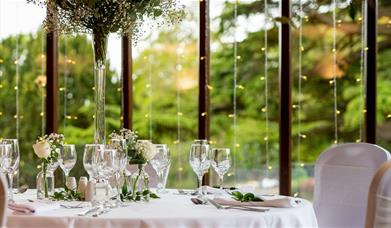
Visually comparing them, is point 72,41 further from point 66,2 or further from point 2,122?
point 66,2

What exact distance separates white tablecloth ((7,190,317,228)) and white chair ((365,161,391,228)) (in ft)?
1.18

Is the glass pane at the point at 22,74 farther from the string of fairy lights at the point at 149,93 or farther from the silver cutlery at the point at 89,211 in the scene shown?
the silver cutlery at the point at 89,211

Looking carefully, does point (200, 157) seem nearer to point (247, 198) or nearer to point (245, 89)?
point (247, 198)

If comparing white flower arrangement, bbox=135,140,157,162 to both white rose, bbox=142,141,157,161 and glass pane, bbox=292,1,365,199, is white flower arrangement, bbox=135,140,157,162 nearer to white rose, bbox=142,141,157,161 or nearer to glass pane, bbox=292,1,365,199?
white rose, bbox=142,141,157,161

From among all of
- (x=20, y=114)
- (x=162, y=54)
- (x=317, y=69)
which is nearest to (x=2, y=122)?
(x=20, y=114)

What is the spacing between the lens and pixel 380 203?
83.5 inches

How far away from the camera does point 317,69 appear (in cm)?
504

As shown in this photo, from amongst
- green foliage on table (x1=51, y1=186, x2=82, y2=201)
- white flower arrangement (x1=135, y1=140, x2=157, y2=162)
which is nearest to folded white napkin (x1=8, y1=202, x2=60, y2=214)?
green foliage on table (x1=51, y1=186, x2=82, y2=201)

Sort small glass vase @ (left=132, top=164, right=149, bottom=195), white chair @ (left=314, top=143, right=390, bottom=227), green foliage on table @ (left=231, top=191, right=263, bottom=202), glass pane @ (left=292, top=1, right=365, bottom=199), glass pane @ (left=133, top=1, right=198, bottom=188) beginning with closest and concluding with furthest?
green foliage on table @ (left=231, top=191, right=263, bottom=202), small glass vase @ (left=132, top=164, right=149, bottom=195), white chair @ (left=314, top=143, right=390, bottom=227), glass pane @ (left=292, top=1, right=365, bottom=199), glass pane @ (left=133, top=1, right=198, bottom=188)

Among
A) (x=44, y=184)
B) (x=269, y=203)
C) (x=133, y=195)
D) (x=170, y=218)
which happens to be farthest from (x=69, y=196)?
(x=269, y=203)

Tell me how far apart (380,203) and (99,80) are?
6.35 feet

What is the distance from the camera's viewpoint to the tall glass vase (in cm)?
336

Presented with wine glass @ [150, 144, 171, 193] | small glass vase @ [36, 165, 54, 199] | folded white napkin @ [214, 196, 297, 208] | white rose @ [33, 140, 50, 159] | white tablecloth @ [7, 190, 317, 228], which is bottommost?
white tablecloth @ [7, 190, 317, 228]

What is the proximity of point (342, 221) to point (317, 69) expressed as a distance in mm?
2080
